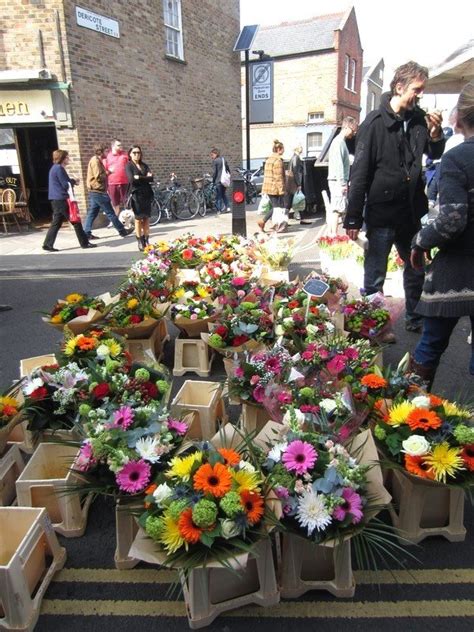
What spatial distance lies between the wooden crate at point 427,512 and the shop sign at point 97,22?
36.6 feet

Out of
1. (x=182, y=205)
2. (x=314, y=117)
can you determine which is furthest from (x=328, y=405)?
(x=314, y=117)

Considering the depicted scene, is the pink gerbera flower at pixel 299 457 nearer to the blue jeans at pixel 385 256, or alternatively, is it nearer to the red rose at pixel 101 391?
the red rose at pixel 101 391

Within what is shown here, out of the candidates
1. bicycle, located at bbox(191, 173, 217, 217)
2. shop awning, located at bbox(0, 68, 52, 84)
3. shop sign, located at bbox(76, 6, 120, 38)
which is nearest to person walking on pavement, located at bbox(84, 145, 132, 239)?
shop awning, located at bbox(0, 68, 52, 84)

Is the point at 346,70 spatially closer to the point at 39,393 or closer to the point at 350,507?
the point at 39,393

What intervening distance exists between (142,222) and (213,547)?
7633mm

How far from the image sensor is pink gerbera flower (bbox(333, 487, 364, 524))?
1.75 m

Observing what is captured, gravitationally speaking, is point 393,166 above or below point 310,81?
below

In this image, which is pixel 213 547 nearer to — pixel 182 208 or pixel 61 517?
pixel 61 517

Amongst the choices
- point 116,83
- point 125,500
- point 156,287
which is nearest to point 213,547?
point 125,500

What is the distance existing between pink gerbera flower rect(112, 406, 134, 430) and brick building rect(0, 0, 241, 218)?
9.65 meters

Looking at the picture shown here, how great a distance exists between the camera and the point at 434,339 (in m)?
2.92

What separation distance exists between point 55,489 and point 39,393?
57 centimetres

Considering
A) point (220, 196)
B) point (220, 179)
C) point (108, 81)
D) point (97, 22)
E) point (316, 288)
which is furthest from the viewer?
point (220, 196)

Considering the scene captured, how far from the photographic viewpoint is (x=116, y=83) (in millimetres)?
11516
